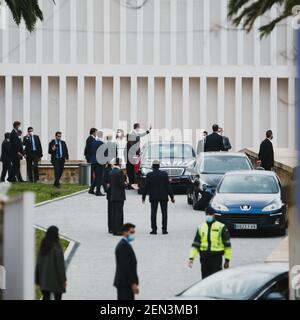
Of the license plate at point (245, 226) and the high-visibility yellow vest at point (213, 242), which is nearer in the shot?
the high-visibility yellow vest at point (213, 242)

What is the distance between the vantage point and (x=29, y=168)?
118 feet

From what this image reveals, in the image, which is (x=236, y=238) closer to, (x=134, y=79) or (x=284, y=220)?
(x=284, y=220)

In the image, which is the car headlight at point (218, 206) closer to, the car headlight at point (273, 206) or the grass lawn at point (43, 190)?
the car headlight at point (273, 206)

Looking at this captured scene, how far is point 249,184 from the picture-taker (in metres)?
24.9

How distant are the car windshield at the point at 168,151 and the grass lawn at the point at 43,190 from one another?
2.73m

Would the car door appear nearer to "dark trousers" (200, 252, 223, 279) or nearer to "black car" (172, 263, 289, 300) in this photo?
"black car" (172, 263, 289, 300)

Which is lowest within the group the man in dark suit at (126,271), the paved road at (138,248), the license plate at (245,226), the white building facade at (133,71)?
Result: the paved road at (138,248)

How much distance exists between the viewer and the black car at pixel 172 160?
3331cm

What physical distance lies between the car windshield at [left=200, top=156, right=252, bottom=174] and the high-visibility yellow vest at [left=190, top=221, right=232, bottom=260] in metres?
13.4

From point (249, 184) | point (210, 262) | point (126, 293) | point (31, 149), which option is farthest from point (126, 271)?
point (31, 149)

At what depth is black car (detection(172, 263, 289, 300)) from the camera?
35.1 ft

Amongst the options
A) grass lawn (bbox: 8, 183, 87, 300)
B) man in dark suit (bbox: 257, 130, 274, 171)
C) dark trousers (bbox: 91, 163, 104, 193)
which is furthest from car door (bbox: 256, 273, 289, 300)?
man in dark suit (bbox: 257, 130, 274, 171)

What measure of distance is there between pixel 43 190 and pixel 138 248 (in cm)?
1264

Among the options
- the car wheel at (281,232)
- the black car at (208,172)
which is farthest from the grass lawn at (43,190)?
the car wheel at (281,232)
